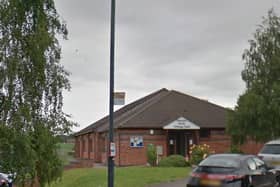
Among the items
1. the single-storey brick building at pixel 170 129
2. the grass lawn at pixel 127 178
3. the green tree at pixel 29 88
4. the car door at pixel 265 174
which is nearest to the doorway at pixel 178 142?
the single-storey brick building at pixel 170 129

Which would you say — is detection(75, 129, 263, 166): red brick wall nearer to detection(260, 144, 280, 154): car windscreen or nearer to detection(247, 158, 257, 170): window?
detection(260, 144, 280, 154): car windscreen

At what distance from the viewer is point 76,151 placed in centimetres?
6203

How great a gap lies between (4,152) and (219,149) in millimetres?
32505

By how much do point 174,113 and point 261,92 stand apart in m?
13.9

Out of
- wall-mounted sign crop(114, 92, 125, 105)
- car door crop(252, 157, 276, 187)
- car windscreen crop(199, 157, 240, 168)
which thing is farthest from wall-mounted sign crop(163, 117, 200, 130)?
wall-mounted sign crop(114, 92, 125, 105)

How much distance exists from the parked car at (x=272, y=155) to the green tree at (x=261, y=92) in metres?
8.49

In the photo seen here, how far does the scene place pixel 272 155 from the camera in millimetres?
19094

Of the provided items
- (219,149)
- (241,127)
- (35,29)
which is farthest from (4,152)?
(219,149)

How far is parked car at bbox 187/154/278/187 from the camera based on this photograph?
14297mm

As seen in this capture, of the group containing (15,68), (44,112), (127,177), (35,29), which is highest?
(35,29)

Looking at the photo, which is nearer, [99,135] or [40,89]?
[40,89]

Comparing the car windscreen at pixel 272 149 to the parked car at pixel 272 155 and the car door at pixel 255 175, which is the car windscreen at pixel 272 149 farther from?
the car door at pixel 255 175

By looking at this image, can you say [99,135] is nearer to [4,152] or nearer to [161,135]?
[161,135]

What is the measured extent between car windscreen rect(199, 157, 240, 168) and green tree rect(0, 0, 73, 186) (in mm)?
4680
